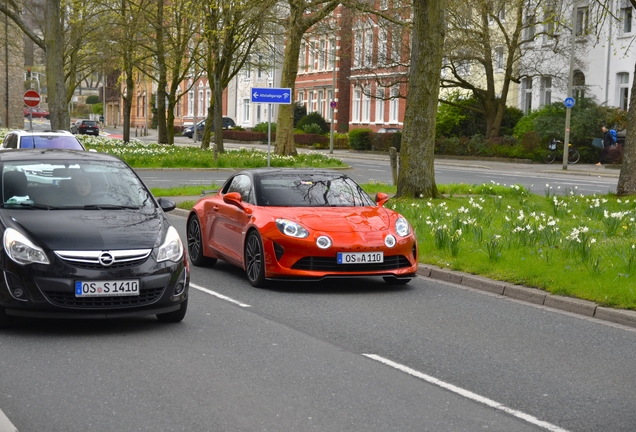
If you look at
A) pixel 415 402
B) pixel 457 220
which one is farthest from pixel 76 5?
pixel 415 402

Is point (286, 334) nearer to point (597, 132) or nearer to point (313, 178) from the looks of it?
point (313, 178)

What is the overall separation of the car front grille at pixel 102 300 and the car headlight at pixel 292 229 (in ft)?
9.13

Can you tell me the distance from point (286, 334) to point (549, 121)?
44.2m

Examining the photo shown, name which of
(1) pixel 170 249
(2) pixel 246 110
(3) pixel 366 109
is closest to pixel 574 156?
(3) pixel 366 109

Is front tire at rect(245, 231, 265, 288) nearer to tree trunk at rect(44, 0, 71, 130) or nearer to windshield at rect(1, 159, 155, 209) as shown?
windshield at rect(1, 159, 155, 209)

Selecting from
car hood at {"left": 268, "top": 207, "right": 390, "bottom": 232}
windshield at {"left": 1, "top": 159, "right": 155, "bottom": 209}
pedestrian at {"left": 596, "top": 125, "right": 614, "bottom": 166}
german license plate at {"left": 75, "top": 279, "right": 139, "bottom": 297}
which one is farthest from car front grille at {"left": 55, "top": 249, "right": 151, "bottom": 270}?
pedestrian at {"left": 596, "top": 125, "right": 614, "bottom": 166}

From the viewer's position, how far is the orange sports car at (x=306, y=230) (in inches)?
437

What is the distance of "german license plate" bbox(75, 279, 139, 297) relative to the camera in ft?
→ 26.9

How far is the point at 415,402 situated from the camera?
647 centimetres

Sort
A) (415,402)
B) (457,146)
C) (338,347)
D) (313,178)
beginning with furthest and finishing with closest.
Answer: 1. (457,146)
2. (313,178)
3. (338,347)
4. (415,402)

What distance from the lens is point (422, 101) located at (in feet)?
68.2

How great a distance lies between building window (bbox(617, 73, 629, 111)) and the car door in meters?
41.7

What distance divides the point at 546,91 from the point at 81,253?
169 feet

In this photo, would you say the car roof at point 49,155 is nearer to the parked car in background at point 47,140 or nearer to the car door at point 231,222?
the car door at point 231,222
